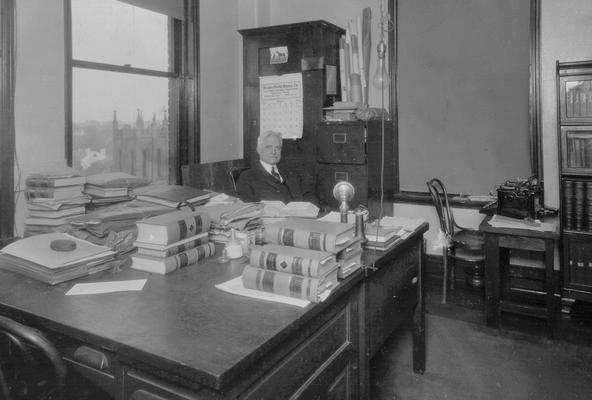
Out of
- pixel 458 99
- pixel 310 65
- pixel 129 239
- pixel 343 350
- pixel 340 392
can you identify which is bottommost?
pixel 340 392

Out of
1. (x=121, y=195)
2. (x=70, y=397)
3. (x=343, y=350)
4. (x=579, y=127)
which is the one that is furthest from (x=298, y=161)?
(x=70, y=397)

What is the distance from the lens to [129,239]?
79.6 inches

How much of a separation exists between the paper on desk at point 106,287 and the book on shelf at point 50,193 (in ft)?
4.27

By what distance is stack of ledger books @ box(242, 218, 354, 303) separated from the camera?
1463 mm

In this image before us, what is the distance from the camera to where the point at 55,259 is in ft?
5.50

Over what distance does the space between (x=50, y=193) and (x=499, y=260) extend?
2804 mm

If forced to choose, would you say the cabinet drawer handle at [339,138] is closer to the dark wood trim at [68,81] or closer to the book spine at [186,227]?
the dark wood trim at [68,81]

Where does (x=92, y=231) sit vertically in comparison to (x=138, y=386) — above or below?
above

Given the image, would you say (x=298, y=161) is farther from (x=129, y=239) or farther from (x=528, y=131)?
(x=129, y=239)

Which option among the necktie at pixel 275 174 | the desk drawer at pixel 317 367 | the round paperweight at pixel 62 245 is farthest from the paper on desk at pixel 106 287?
the necktie at pixel 275 174

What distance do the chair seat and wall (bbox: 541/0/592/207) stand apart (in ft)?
2.03

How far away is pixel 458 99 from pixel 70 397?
3720 mm

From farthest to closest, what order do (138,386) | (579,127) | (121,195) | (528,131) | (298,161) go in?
1. (298,161)
2. (528,131)
3. (579,127)
4. (121,195)
5. (138,386)

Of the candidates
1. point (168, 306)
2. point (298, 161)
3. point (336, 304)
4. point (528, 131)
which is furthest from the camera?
point (298, 161)
